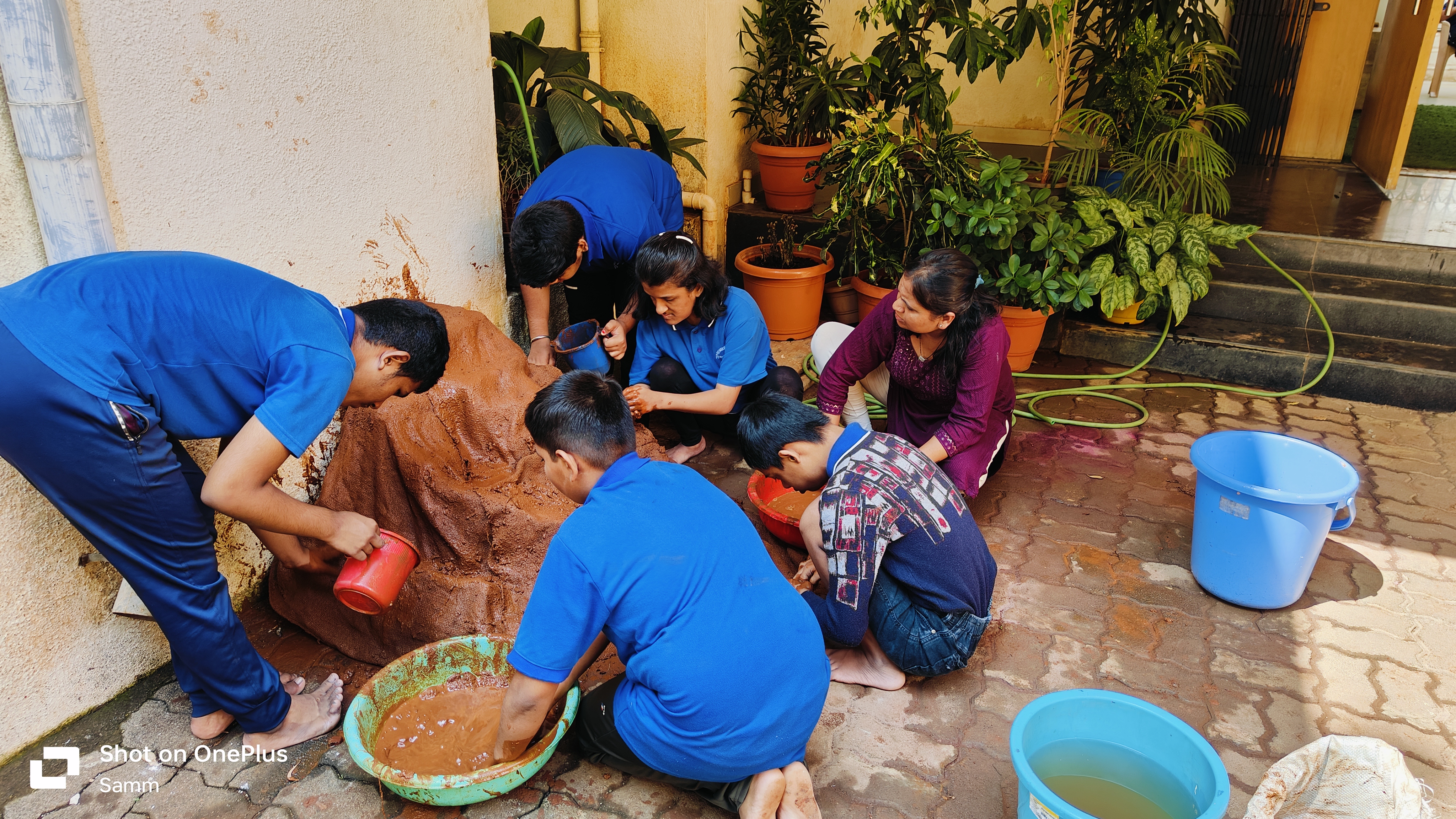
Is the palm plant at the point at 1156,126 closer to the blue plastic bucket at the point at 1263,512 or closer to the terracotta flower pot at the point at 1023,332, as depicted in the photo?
the terracotta flower pot at the point at 1023,332

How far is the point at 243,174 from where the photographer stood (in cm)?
263

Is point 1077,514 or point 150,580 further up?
point 150,580

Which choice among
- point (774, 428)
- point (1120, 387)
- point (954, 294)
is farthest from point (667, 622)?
point (1120, 387)

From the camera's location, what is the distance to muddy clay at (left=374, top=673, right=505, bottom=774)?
225cm

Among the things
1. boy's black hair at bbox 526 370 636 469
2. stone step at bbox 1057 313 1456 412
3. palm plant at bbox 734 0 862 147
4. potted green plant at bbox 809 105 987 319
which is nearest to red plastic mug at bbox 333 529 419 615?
boy's black hair at bbox 526 370 636 469

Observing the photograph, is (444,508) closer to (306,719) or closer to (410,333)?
(306,719)

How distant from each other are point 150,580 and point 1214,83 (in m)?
6.56

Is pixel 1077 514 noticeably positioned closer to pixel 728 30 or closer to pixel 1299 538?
pixel 1299 538

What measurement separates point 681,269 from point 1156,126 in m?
3.47

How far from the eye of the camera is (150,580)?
2.08 m

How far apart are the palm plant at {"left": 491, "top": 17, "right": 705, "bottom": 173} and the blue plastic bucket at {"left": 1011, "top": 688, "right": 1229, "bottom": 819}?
3029 millimetres

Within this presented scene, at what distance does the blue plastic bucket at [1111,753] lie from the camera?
1.93 m

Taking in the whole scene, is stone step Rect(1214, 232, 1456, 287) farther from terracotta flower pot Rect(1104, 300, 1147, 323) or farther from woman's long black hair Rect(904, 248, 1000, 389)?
woman's long black hair Rect(904, 248, 1000, 389)

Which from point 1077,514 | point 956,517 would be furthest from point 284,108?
A: point 1077,514
